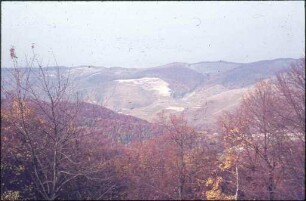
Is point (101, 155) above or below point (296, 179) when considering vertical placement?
below

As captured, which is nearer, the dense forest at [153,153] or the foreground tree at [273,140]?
the dense forest at [153,153]

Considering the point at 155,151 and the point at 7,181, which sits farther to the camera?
the point at 155,151

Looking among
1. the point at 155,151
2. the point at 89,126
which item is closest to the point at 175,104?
the point at 155,151

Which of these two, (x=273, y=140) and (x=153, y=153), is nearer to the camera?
(x=273, y=140)

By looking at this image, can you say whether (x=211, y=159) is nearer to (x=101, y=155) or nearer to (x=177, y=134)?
(x=177, y=134)

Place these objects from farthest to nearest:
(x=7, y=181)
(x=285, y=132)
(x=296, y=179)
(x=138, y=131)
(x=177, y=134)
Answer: (x=138, y=131), (x=177, y=134), (x=7, y=181), (x=285, y=132), (x=296, y=179)

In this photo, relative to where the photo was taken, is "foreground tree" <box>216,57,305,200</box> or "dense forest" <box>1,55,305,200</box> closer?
"dense forest" <box>1,55,305,200</box>

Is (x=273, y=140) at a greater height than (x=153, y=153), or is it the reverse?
(x=273, y=140)

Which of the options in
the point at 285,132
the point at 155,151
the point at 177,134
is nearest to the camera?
the point at 285,132
